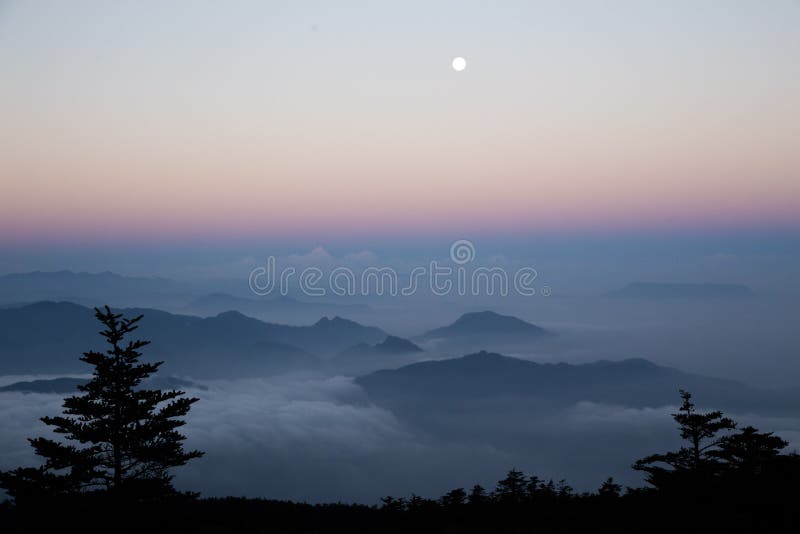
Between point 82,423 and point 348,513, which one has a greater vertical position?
point 82,423

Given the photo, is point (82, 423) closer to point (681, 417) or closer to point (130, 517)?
point (130, 517)

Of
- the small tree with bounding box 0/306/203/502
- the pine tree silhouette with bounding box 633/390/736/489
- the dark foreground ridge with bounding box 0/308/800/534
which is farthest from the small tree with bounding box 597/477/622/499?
the small tree with bounding box 0/306/203/502

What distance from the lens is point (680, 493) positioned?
19406 millimetres

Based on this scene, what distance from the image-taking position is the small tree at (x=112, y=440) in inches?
731

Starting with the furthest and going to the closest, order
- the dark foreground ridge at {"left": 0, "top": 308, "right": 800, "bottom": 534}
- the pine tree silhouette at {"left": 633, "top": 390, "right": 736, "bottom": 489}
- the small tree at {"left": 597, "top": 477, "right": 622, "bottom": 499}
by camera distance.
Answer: the small tree at {"left": 597, "top": 477, "right": 622, "bottom": 499}, the pine tree silhouette at {"left": 633, "top": 390, "right": 736, "bottom": 489}, the dark foreground ridge at {"left": 0, "top": 308, "right": 800, "bottom": 534}

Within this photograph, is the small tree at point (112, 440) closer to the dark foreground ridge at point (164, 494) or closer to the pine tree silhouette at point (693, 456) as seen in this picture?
the dark foreground ridge at point (164, 494)

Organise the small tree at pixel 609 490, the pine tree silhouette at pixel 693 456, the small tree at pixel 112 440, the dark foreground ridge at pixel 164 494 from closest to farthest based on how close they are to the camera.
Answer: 1. the dark foreground ridge at pixel 164 494
2. the small tree at pixel 112 440
3. the pine tree silhouette at pixel 693 456
4. the small tree at pixel 609 490

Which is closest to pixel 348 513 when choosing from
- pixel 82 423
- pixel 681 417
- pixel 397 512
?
pixel 397 512

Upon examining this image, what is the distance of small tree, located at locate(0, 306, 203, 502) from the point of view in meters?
18.6

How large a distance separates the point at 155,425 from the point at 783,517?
20596 millimetres

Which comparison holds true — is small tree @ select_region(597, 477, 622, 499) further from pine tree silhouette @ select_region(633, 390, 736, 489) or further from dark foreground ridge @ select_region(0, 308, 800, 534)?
pine tree silhouette @ select_region(633, 390, 736, 489)

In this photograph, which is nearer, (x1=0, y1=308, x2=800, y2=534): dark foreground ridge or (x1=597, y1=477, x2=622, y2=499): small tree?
(x1=0, y1=308, x2=800, y2=534): dark foreground ridge

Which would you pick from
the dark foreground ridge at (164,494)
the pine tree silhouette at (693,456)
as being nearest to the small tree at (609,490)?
the dark foreground ridge at (164,494)

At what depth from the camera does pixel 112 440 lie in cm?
1930
